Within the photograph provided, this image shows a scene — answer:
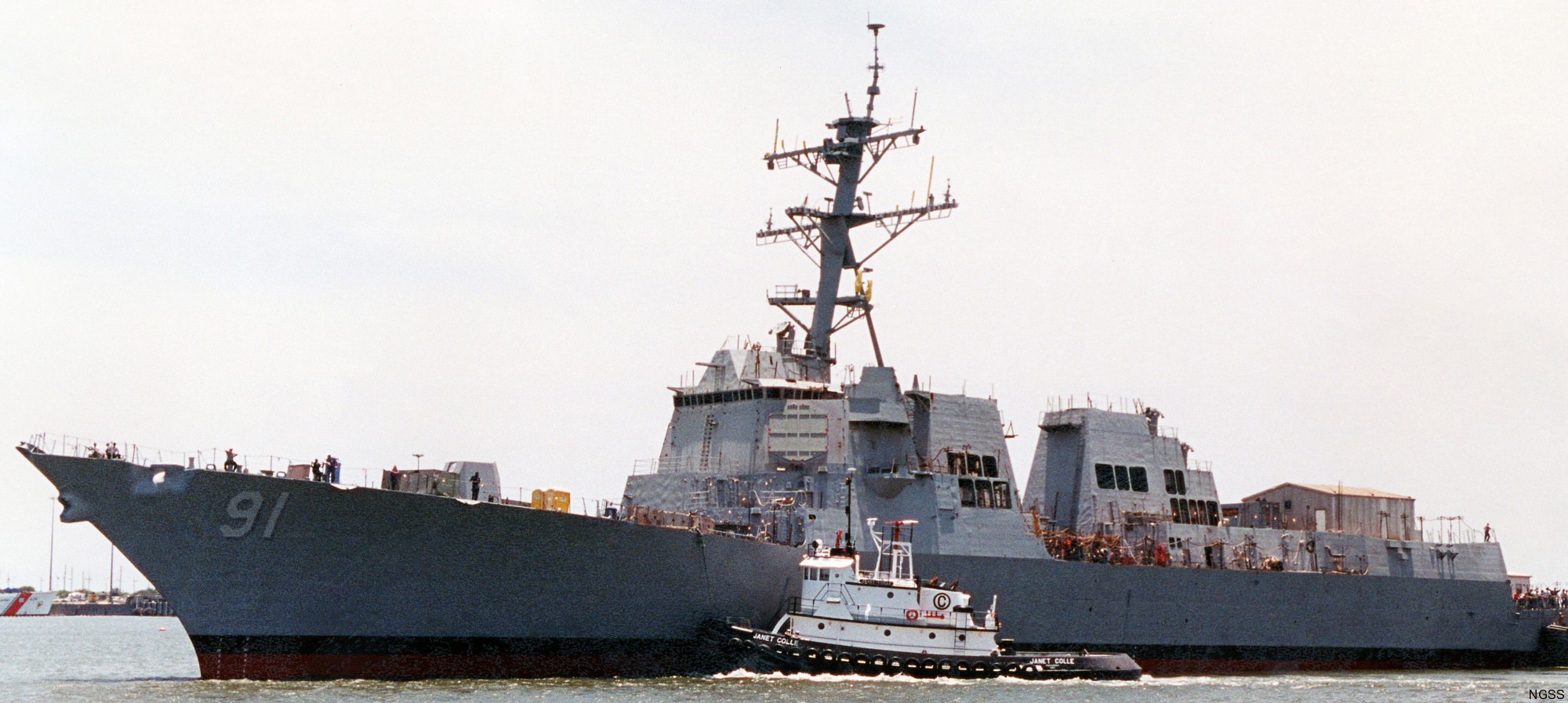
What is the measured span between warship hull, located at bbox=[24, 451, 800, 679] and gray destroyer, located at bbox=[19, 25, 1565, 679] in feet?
0.12

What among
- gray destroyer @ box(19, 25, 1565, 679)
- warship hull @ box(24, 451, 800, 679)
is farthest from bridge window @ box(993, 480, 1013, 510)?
warship hull @ box(24, 451, 800, 679)

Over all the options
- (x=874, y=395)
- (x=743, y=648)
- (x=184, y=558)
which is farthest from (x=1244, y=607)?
(x=184, y=558)

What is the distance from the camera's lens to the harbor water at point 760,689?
23719mm

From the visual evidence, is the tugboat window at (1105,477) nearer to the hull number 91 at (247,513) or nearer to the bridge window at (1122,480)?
the bridge window at (1122,480)

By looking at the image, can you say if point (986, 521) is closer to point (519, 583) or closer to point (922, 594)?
point (922, 594)

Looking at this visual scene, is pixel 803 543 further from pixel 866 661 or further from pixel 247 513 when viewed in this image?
pixel 247 513

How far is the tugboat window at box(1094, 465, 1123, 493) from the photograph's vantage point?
3491cm

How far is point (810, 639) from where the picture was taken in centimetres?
2731

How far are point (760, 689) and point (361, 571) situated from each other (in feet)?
20.5

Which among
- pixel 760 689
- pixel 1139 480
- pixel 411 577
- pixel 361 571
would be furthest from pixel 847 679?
pixel 1139 480

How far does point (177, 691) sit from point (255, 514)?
2.77m

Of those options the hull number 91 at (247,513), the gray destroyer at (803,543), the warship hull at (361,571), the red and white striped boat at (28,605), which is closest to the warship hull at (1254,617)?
the gray destroyer at (803,543)

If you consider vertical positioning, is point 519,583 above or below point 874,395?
below

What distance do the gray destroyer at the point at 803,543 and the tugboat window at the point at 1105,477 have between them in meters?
0.05
